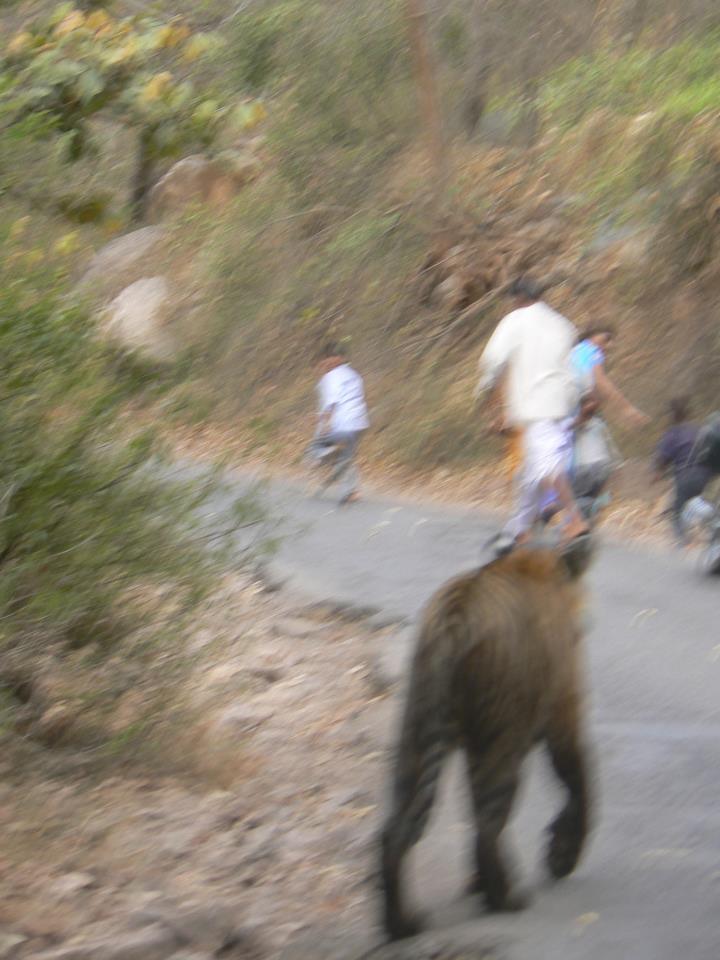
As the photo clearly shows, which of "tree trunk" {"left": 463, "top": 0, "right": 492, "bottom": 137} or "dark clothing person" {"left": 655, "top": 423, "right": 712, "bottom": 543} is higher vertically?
"dark clothing person" {"left": 655, "top": 423, "right": 712, "bottom": 543}

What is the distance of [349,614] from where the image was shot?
11047 mm

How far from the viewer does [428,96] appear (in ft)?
73.5

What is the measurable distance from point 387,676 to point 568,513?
108 inches

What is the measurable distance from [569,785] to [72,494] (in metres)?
2.62

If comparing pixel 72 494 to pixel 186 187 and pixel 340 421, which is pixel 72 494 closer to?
pixel 340 421

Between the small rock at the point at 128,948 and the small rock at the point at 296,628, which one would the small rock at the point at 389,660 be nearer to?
the small rock at the point at 296,628

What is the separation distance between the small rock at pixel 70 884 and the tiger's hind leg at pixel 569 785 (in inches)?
79.4

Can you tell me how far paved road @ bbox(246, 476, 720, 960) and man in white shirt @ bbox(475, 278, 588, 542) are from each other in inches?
28.4

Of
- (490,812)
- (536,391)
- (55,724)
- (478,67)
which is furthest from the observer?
(478,67)

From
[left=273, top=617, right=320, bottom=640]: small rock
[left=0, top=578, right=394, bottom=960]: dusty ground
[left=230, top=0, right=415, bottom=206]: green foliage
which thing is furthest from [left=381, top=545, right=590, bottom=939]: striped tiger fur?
[left=230, top=0, right=415, bottom=206]: green foliage

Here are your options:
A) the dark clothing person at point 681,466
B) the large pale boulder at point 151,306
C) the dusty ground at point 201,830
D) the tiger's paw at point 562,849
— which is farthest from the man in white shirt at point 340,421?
the tiger's paw at point 562,849

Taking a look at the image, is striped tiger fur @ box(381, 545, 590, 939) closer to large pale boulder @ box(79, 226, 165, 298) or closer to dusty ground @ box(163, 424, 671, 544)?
dusty ground @ box(163, 424, 671, 544)

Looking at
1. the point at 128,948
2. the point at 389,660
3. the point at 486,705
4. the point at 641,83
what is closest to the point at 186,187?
the point at 641,83

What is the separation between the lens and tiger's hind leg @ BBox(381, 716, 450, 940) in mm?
4746
